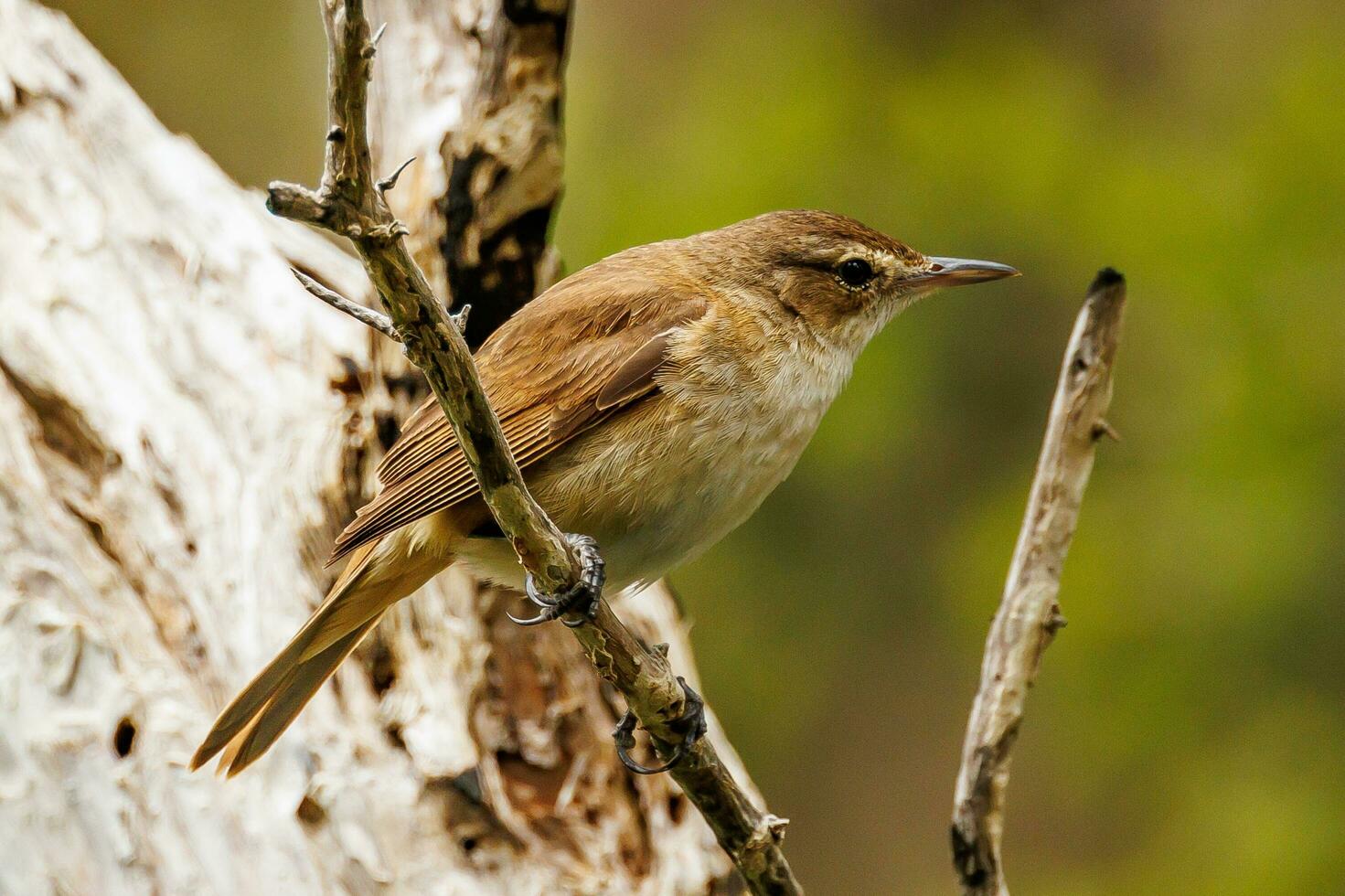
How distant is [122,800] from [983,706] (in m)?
2.14

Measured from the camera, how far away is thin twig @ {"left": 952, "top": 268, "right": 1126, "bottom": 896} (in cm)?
337

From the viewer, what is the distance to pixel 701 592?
6.17 meters

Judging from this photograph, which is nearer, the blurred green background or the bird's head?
the bird's head

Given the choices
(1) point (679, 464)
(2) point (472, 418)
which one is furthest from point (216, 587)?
(2) point (472, 418)

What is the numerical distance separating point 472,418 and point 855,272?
1828mm

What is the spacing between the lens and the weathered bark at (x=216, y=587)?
341cm

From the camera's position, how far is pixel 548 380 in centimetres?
346

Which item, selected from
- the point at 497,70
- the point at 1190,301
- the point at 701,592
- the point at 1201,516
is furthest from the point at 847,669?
the point at 497,70

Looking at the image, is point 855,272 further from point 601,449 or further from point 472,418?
point 472,418

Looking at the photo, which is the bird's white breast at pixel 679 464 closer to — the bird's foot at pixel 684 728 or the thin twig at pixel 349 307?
the bird's foot at pixel 684 728

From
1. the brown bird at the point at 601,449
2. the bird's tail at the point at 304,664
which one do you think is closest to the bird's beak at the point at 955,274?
the brown bird at the point at 601,449

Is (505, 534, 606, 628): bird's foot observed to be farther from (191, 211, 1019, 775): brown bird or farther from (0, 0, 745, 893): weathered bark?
(0, 0, 745, 893): weathered bark

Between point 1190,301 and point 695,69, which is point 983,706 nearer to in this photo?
point 1190,301

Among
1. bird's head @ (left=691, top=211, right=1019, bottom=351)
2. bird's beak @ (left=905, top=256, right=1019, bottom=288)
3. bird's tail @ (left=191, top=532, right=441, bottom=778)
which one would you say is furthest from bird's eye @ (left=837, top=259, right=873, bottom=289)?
bird's tail @ (left=191, top=532, right=441, bottom=778)
